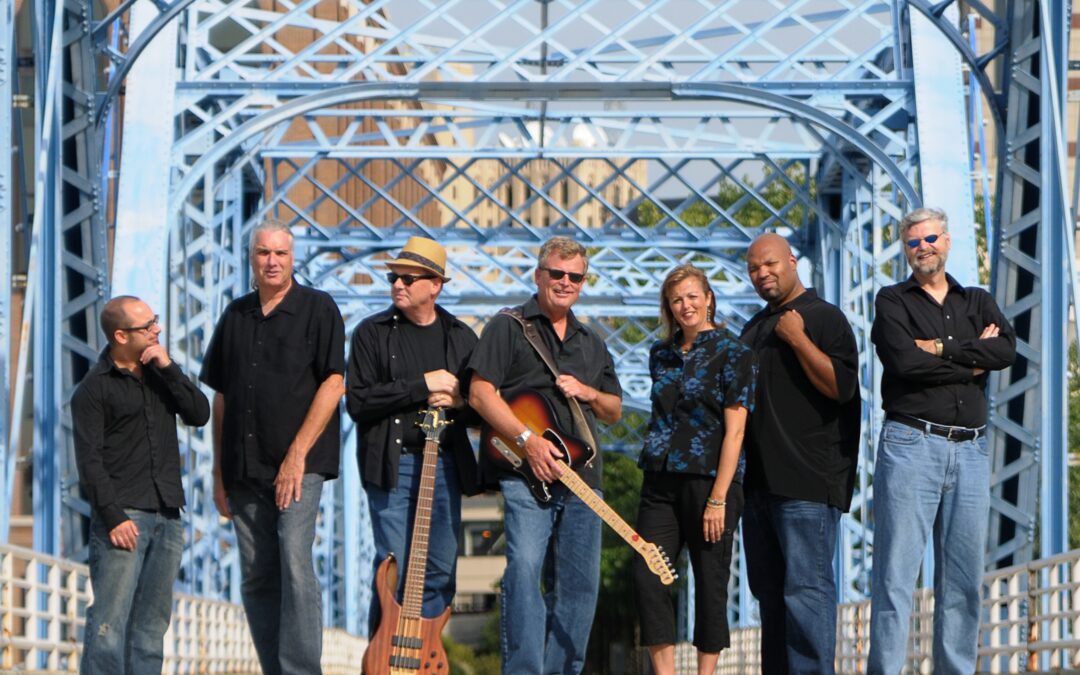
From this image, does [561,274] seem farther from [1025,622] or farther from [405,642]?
[1025,622]

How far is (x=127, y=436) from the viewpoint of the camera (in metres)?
9.30

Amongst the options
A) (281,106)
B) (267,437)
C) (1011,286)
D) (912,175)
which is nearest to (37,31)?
(281,106)

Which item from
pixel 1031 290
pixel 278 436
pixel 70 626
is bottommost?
pixel 70 626

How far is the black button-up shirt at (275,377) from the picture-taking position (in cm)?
896

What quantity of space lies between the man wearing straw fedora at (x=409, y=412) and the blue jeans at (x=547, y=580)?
1.01 feet

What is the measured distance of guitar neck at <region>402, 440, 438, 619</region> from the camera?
28.1 ft

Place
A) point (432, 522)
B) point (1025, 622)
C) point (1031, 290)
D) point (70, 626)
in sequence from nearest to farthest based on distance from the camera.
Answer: point (432, 522) < point (1025, 622) < point (70, 626) < point (1031, 290)

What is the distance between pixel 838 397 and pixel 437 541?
1.85m

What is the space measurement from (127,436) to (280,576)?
0.98 metres

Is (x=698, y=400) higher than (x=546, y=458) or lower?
higher

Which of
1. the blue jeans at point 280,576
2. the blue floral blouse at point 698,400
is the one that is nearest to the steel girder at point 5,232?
the blue jeans at point 280,576

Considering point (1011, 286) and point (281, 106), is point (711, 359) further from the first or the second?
point (281, 106)

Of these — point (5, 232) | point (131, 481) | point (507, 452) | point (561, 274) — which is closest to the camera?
point (507, 452)

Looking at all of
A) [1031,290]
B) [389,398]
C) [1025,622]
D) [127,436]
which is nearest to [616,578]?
[1031,290]
